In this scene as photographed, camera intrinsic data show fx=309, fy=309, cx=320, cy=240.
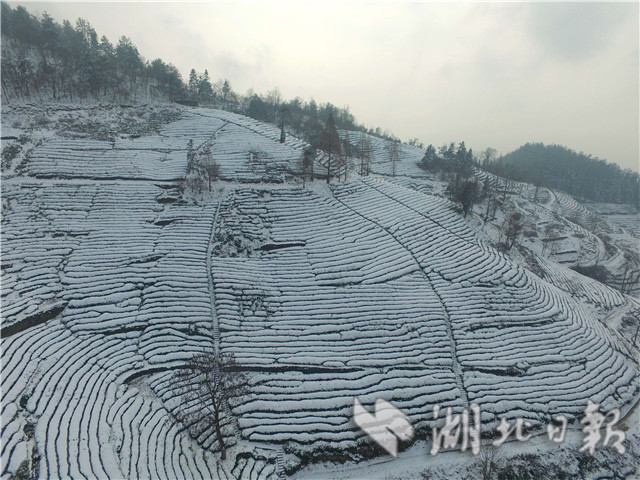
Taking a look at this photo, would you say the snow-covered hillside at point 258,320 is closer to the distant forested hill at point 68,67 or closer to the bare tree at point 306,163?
the bare tree at point 306,163

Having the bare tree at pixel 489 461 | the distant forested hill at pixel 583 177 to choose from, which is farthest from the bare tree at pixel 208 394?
the distant forested hill at pixel 583 177

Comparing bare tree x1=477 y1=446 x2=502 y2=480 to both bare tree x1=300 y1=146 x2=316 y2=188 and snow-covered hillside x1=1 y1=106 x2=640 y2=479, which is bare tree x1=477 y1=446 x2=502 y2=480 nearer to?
snow-covered hillside x1=1 y1=106 x2=640 y2=479

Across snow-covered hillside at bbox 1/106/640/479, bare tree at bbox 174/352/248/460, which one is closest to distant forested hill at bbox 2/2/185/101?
snow-covered hillside at bbox 1/106/640/479

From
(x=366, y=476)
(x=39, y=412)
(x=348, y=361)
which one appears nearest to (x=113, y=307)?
(x=39, y=412)

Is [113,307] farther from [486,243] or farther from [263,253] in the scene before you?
[486,243]

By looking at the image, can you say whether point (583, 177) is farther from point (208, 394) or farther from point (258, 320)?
point (208, 394)

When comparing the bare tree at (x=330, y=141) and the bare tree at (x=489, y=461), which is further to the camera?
the bare tree at (x=330, y=141)
